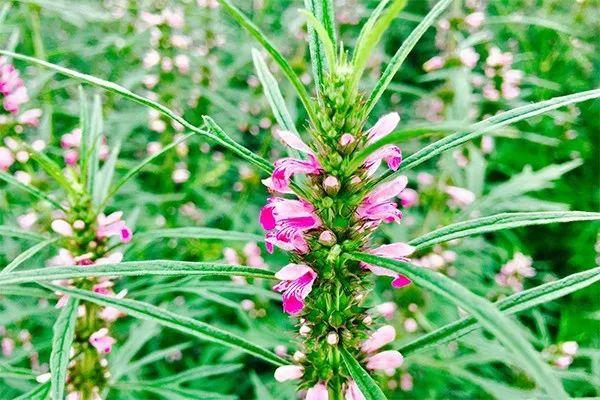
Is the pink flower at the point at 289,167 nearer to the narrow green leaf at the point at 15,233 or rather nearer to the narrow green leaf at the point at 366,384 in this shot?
the narrow green leaf at the point at 366,384

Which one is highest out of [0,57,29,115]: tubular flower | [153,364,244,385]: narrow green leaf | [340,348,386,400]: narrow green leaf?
[0,57,29,115]: tubular flower

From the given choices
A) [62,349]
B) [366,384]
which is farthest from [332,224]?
[62,349]

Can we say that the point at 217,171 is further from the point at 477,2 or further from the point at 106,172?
the point at 477,2

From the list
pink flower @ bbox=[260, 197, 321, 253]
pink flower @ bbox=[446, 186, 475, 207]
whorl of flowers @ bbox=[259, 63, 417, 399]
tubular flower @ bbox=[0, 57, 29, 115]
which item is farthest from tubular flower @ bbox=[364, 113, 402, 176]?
pink flower @ bbox=[446, 186, 475, 207]

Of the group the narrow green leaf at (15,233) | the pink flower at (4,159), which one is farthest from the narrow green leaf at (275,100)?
the pink flower at (4,159)

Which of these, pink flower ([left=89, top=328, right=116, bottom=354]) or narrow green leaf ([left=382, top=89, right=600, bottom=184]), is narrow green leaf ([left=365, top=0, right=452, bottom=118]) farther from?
pink flower ([left=89, top=328, right=116, bottom=354])
